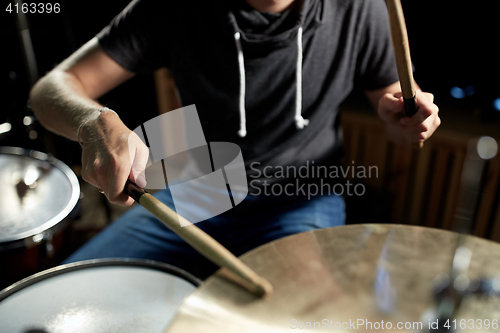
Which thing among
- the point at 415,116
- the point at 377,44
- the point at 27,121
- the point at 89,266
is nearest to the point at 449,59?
the point at 377,44

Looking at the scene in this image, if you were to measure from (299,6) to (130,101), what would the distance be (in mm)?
1465

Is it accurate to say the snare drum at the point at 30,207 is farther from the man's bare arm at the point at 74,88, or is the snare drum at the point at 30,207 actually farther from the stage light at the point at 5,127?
the stage light at the point at 5,127

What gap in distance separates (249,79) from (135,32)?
0.27 metres

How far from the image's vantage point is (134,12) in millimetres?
792

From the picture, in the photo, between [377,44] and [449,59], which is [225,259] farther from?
[449,59]

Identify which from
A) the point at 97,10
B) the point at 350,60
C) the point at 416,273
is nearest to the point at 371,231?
the point at 416,273

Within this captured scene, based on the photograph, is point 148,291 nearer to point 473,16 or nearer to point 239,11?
point 239,11

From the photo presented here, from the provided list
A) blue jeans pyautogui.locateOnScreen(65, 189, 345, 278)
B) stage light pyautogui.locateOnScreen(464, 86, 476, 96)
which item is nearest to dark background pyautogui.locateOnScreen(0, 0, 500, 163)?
stage light pyautogui.locateOnScreen(464, 86, 476, 96)

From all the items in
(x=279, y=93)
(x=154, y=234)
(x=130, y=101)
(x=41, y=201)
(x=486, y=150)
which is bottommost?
(x=130, y=101)

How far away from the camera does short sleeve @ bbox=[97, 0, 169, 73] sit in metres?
0.79

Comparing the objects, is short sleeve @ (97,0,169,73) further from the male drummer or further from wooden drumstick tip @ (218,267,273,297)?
wooden drumstick tip @ (218,267,273,297)

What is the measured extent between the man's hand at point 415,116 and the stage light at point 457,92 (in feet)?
2.51

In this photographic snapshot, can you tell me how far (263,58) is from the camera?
32.1 inches

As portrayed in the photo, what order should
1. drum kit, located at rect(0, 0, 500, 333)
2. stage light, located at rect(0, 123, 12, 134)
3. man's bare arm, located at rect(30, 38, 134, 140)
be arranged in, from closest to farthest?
drum kit, located at rect(0, 0, 500, 333), man's bare arm, located at rect(30, 38, 134, 140), stage light, located at rect(0, 123, 12, 134)
